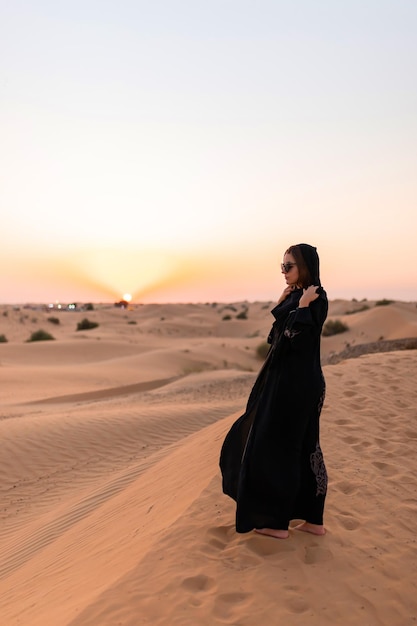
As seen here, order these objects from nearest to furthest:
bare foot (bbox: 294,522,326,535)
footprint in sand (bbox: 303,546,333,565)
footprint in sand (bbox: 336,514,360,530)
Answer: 1. footprint in sand (bbox: 303,546,333,565)
2. bare foot (bbox: 294,522,326,535)
3. footprint in sand (bbox: 336,514,360,530)

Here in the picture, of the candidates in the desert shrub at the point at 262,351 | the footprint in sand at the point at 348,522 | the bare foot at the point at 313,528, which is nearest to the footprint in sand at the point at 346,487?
the footprint in sand at the point at 348,522

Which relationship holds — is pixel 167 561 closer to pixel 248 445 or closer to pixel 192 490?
pixel 248 445

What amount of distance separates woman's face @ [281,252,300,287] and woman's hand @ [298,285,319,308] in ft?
0.46

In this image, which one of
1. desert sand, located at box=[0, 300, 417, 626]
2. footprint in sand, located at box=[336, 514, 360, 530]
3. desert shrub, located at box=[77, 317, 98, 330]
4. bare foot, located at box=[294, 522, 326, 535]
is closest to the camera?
desert sand, located at box=[0, 300, 417, 626]

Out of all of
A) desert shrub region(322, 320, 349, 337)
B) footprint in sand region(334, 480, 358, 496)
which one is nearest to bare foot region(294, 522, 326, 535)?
footprint in sand region(334, 480, 358, 496)

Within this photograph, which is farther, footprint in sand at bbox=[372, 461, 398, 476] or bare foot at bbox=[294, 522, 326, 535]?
footprint in sand at bbox=[372, 461, 398, 476]

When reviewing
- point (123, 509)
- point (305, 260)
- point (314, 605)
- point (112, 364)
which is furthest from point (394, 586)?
point (112, 364)

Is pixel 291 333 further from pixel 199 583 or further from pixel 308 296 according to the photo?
pixel 199 583

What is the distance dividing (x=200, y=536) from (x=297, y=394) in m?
1.27

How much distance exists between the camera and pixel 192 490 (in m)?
5.45

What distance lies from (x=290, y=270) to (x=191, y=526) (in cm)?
206

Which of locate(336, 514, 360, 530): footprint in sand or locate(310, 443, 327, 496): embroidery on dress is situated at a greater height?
locate(310, 443, 327, 496): embroidery on dress

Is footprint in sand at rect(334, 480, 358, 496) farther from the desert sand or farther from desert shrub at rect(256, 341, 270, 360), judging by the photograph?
desert shrub at rect(256, 341, 270, 360)

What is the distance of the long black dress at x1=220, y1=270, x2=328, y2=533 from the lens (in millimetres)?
3971
